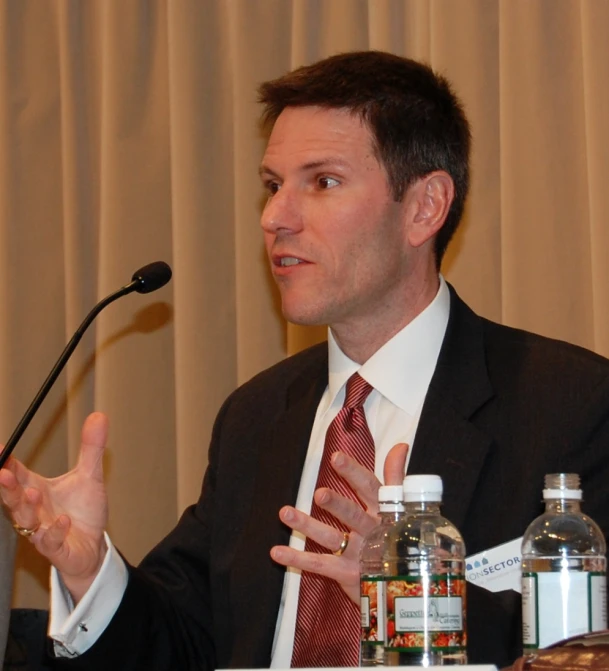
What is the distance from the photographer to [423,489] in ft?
4.53

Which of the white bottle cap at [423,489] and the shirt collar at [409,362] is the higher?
the shirt collar at [409,362]

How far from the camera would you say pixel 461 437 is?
2084mm

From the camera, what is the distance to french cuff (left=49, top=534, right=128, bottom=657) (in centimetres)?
199

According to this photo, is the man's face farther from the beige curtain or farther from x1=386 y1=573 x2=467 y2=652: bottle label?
x1=386 y1=573 x2=467 y2=652: bottle label

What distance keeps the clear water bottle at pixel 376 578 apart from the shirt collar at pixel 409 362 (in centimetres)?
74

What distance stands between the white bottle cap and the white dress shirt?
736mm

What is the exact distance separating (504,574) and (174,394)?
1624mm

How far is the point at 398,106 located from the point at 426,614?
1423 mm

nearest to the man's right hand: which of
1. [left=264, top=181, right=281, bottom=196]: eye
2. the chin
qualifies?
the chin

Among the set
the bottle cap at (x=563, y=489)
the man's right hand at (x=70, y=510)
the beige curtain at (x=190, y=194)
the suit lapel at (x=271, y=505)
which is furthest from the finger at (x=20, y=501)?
the beige curtain at (x=190, y=194)

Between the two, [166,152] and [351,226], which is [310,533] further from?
[166,152]

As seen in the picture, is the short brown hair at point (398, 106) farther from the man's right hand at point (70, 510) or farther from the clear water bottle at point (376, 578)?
the clear water bottle at point (376, 578)

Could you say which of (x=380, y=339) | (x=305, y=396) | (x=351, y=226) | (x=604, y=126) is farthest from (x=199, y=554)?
(x=604, y=126)

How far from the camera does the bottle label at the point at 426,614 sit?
4.33 ft
